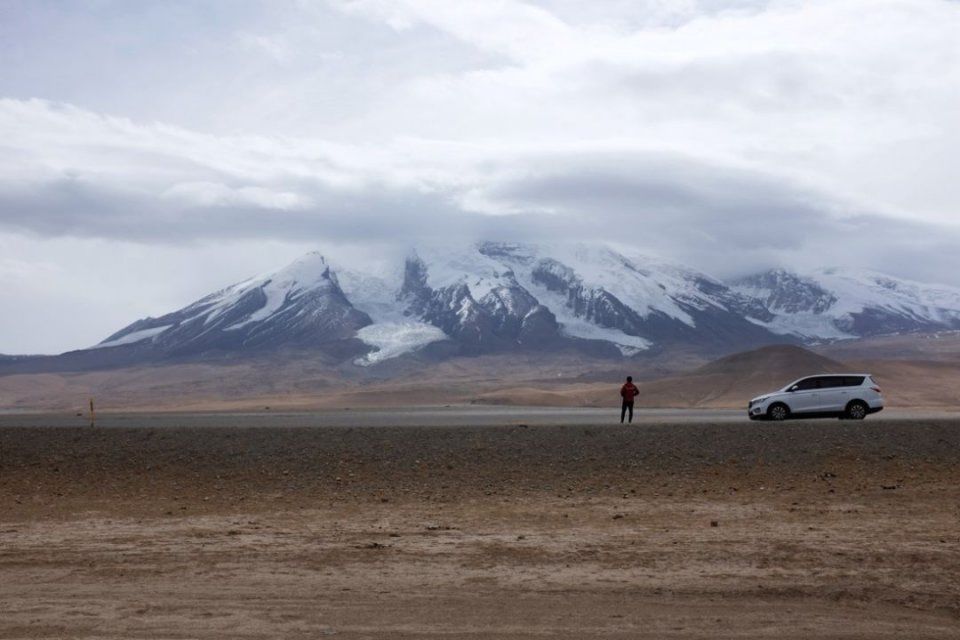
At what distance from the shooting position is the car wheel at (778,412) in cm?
3381

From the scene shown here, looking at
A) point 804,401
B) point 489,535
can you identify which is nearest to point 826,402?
point 804,401

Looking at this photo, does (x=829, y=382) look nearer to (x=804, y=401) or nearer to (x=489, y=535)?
(x=804, y=401)

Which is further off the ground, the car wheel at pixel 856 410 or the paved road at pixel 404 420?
the car wheel at pixel 856 410

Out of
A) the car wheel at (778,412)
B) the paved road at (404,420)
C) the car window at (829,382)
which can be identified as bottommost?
the paved road at (404,420)

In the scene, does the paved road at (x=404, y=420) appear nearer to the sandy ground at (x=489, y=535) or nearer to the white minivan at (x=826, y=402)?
the white minivan at (x=826, y=402)

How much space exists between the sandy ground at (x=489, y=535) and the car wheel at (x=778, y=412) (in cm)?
951

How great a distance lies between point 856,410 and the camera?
33.5 meters

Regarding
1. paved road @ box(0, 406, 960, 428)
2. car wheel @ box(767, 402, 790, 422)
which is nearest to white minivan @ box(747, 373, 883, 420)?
car wheel @ box(767, 402, 790, 422)

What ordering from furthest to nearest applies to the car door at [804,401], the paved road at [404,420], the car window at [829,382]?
the car window at [829,382] → the car door at [804,401] → the paved road at [404,420]

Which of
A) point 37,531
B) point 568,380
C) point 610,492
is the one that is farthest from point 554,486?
point 568,380

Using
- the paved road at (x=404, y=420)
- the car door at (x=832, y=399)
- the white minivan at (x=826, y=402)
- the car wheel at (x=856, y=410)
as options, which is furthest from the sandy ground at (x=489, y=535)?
the car door at (x=832, y=399)

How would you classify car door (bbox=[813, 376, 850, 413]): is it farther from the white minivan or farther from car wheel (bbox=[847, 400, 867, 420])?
car wheel (bbox=[847, 400, 867, 420])

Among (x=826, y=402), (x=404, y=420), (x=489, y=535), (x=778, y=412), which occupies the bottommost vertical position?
(x=489, y=535)

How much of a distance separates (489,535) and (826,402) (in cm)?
2276
